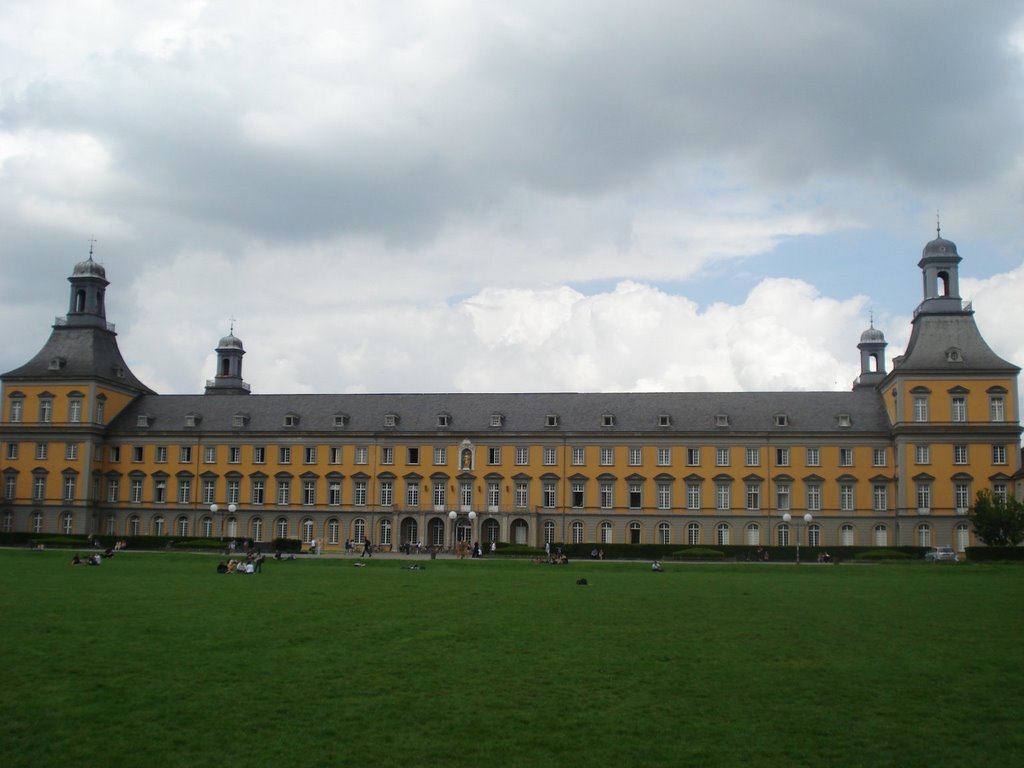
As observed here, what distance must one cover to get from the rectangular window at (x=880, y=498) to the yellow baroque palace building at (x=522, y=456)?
0.11 meters

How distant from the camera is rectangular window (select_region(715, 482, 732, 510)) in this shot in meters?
78.9

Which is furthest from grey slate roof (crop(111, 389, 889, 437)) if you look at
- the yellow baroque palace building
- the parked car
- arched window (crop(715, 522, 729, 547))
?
the parked car

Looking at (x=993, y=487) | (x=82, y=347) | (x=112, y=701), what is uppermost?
(x=82, y=347)

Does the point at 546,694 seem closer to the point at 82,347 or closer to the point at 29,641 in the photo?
the point at 29,641

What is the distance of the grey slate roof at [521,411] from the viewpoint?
79.9 m

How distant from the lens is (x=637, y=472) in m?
80.4

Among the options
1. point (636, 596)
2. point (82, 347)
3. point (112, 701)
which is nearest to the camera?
point (112, 701)

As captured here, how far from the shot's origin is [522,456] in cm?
8219

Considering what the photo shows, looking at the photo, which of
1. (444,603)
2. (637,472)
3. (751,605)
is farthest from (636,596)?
(637,472)

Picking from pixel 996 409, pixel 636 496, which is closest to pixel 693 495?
pixel 636 496

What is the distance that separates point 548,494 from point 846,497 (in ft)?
76.8

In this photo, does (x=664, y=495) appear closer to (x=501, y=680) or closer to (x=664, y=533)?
(x=664, y=533)

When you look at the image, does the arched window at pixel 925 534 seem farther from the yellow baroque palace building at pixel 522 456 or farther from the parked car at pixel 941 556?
the parked car at pixel 941 556

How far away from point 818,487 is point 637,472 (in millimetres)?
14125
